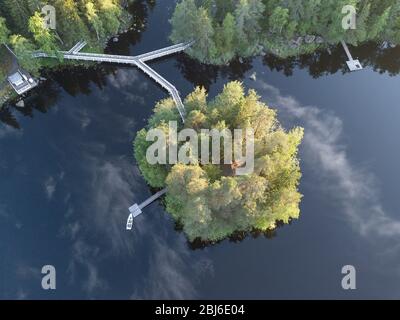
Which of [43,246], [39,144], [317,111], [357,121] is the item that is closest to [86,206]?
[43,246]

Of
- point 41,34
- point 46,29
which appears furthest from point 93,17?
point 41,34

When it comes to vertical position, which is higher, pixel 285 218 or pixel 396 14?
pixel 396 14

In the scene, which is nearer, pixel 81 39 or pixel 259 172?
pixel 259 172

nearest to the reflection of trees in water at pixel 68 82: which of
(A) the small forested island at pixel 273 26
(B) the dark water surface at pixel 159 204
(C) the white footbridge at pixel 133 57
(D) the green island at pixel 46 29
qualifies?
(B) the dark water surface at pixel 159 204

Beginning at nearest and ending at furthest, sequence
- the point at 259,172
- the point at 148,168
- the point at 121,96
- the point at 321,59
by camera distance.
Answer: the point at 259,172
the point at 148,168
the point at 121,96
the point at 321,59

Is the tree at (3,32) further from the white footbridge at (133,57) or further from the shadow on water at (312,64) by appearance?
the shadow on water at (312,64)

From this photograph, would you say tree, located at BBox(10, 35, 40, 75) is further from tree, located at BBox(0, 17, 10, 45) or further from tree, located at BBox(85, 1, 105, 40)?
tree, located at BBox(85, 1, 105, 40)

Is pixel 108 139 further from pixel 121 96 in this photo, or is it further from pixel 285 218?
pixel 285 218

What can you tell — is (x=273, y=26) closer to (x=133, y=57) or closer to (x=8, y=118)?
Answer: (x=133, y=57)
